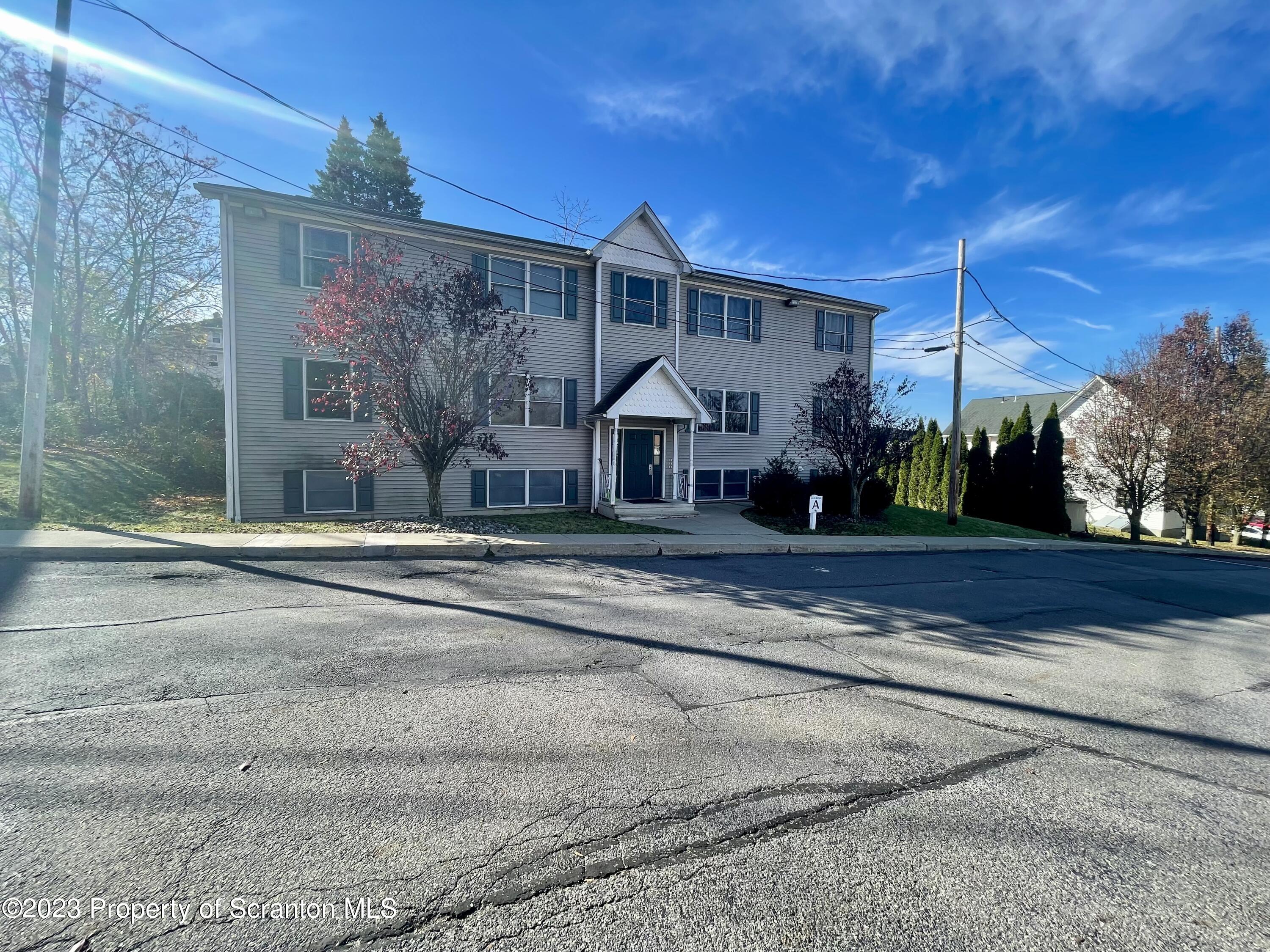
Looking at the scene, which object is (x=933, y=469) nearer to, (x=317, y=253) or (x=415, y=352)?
(x=415, y=352)

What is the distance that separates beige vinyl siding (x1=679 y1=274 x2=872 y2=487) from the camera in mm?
19469

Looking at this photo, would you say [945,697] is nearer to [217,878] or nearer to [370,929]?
[370,929]

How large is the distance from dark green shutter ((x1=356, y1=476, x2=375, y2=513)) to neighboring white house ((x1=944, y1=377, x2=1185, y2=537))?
58.9 feet

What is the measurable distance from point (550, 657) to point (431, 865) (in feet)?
8.90

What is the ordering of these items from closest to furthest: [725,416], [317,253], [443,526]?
[443,526] < [317,253] < [725,416]

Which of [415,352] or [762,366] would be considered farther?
[762,366]

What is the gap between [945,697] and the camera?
4.63m

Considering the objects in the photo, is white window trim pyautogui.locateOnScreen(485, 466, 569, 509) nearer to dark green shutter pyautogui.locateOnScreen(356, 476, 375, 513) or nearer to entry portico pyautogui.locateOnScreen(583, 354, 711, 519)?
entry portico pyautogui.locateOnScreen(583, 354, 711, 519)

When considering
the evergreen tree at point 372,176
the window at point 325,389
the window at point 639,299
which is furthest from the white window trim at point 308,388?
the evergreen tree at point 372,176

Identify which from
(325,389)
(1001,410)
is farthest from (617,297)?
(1001,410)

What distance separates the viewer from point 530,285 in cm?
1659

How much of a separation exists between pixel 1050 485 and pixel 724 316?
53.2 feet

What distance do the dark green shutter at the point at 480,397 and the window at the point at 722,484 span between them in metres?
9.01

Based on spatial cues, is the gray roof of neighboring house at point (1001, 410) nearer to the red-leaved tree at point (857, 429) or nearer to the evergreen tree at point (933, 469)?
the evergreen tree at point (933, 469)
